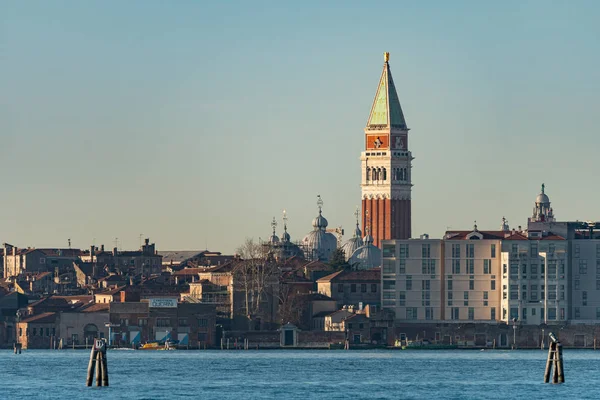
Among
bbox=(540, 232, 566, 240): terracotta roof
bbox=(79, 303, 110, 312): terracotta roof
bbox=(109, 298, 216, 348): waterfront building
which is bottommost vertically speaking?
bbox=(109, 298, 216, 348): waterfront building

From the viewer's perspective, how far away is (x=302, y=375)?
13275 centimetres

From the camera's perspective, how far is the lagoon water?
115812 millimetres

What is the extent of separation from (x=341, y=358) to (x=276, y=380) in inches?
1329

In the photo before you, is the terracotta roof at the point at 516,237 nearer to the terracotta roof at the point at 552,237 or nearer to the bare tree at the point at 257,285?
the terracotta roof at the point at 552,237

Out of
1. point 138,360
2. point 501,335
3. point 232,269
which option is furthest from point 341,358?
point 232,269

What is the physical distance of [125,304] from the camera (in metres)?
184

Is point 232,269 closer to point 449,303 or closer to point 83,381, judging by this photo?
point 449,303

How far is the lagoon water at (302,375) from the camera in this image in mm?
115812

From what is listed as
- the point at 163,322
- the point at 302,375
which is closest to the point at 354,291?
the point at 163,322

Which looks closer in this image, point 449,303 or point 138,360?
point 138,360

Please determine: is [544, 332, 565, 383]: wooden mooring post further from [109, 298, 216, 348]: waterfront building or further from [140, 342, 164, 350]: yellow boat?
[109, 298, 216, 348]: waterfront building

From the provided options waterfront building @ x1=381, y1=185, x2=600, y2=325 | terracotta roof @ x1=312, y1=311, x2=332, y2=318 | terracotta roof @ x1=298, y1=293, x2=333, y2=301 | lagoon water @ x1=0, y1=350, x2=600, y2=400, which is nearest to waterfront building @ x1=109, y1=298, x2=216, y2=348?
lagoon water @ x1=0, y1=350, x2=600, y2=400

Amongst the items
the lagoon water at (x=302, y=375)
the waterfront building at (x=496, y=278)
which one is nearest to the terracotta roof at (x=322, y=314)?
the waterfront building at (x=496, y=278)

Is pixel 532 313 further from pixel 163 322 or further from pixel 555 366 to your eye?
pixel 555 366
